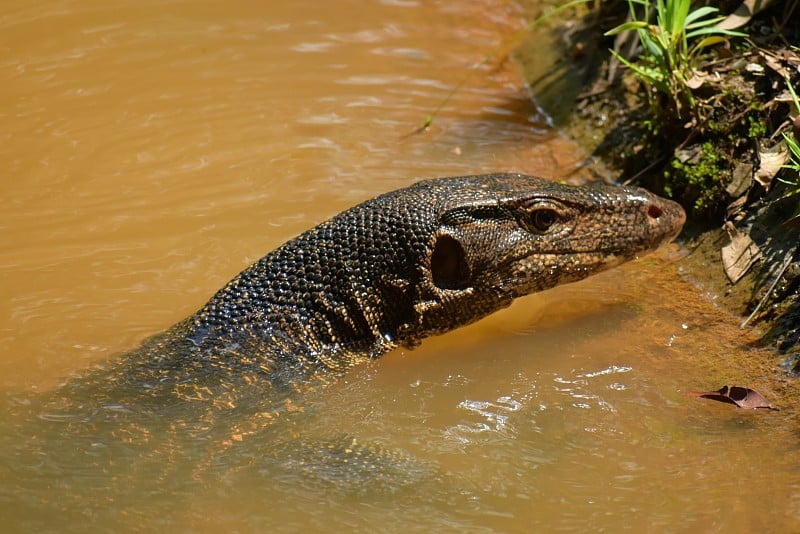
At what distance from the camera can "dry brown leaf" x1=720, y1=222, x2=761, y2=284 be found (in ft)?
20.6

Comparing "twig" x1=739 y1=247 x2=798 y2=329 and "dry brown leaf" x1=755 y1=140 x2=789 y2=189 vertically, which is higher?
"dry brown leaf" x1=755 y1=140 x2=789 y2=189

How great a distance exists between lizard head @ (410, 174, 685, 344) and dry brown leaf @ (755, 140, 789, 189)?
41.6 inches

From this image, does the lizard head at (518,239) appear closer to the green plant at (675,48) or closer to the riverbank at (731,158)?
the riverbank at (731,158)

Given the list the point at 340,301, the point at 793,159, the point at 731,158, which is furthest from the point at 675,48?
the point at 340,301

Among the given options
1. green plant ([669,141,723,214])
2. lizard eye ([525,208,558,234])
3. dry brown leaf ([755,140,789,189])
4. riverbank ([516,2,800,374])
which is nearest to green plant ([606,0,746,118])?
riverbank ([516,2,800,374])

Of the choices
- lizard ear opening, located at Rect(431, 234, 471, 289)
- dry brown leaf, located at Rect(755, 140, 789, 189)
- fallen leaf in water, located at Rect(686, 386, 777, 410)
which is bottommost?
fallen leaf in water, located at Rect(686, 386, 777, 410)

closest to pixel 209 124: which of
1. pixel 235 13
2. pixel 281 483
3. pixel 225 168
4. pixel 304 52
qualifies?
pixel 225 168

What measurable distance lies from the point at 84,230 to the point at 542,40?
5.43 m

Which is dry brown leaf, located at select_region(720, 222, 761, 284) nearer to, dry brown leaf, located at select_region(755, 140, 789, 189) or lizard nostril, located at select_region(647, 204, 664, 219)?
dry brown leaf, located at select_region(755, 140, 789, 189)

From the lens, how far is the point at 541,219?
5730mm

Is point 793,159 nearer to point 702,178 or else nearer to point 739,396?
point 702,178

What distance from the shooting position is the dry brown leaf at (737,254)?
629 centimetres

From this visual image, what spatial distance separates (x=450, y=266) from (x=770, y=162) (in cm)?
258

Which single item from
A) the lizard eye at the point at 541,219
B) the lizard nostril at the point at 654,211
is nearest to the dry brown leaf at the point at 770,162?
Answer: the lizard nostril at the point at 654,211
